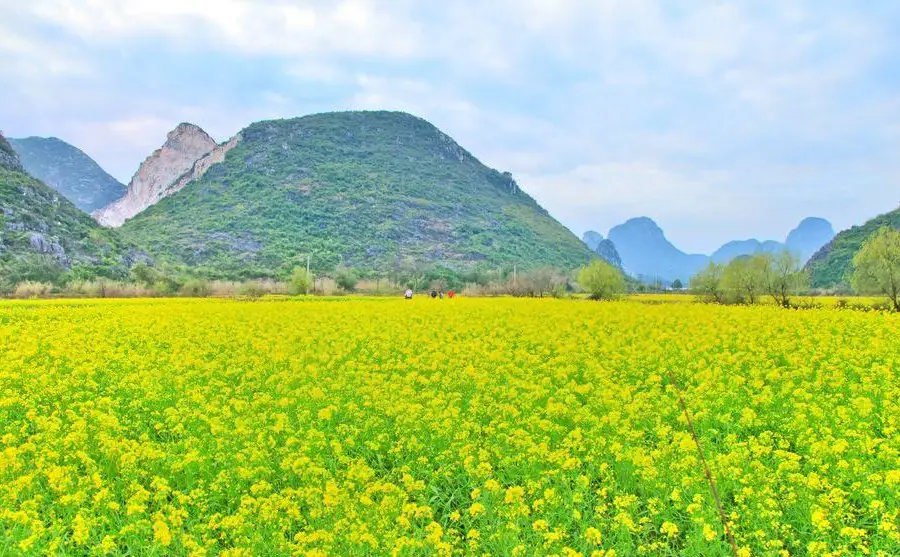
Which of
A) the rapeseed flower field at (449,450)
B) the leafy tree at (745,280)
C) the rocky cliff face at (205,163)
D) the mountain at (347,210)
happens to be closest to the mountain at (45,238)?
the mountain at (347,210)

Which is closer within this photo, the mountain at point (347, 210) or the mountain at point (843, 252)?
the mountain at point (843, 252)

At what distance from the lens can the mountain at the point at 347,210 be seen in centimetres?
10288

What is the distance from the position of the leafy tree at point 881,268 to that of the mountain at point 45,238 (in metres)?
73.5

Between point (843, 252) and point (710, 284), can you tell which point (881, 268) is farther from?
point (843, 252)

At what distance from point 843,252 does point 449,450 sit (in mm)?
90443

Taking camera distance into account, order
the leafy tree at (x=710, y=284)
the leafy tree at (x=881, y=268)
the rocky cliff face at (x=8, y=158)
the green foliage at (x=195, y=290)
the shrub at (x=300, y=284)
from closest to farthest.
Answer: the leafy tree at (x=881, y=268) → the leafy tree at (x=710, y=284) → the green foliage at (x=195, y=290) → the shrub at (x=300, y=284) → the rocky cliff face at (x=8, y=158)

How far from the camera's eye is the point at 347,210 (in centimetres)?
12312

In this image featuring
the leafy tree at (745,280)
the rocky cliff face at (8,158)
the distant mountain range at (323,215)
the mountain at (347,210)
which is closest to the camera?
the leafy tree at (745,280)

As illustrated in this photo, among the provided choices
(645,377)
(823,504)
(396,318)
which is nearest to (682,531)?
(823,504)

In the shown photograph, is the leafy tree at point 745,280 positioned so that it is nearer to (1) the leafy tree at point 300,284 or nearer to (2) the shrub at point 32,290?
(1) the leafy tree at point 300,284

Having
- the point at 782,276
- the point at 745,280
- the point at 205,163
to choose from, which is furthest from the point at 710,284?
the point at 205,163

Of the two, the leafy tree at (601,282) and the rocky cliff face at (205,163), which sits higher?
the rocky cliff face at (205,163)

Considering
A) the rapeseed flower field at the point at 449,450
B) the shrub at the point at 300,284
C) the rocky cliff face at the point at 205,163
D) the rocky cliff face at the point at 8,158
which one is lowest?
the rapeseed flower field at the point at 449,450

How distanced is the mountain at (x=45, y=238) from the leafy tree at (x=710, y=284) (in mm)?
67106
